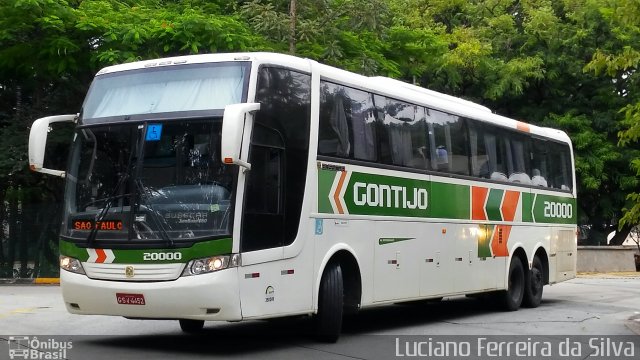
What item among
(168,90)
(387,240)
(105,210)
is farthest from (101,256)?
(387,240)

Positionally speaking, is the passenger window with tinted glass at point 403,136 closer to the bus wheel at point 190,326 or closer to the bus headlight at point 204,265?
the bus wheel at point 190,326

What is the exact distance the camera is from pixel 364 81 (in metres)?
13.1

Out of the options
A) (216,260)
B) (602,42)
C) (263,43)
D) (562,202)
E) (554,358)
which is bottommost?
(554,358)

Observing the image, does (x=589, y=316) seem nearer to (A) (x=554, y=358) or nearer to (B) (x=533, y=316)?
(B) (x=533, y=316)

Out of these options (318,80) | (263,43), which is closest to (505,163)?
(318,80)

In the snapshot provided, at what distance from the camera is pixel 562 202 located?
2041cm

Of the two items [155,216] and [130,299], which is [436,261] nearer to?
[155,216]

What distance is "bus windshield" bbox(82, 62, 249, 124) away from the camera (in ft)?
34.7

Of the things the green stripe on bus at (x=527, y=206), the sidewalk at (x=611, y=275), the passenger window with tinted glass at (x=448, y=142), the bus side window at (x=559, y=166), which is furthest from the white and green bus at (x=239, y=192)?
the sidewalk at (x=611, y=275)

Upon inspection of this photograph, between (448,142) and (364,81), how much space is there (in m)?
2.76

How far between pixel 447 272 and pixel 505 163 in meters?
3.33

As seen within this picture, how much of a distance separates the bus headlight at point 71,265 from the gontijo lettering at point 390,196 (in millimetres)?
3729

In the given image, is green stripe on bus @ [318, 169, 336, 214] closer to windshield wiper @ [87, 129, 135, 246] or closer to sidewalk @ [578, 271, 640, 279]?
windshield wiper @ [87, 129, 135, 246]

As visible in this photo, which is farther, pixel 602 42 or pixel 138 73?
pixel 602 42
